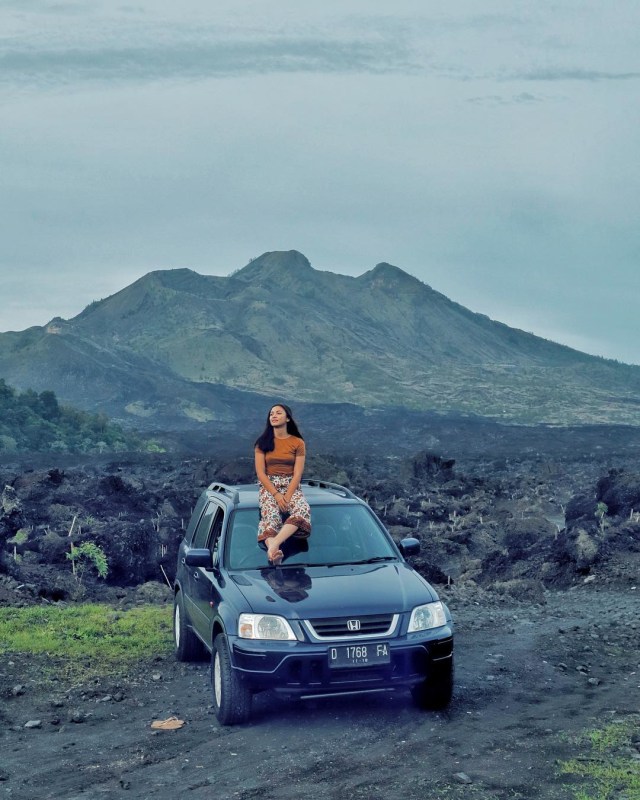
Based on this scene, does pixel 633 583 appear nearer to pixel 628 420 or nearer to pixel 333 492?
pixel 333 492

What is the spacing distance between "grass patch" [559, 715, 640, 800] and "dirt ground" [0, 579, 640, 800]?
0.36 ft

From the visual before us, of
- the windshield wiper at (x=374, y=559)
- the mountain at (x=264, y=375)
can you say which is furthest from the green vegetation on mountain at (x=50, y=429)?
the windshield wiper at (x=374, y=559)

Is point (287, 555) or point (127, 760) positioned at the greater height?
point (287, 555)

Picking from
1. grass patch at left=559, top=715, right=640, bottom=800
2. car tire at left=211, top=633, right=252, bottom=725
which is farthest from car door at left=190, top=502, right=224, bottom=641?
grass patch at left=559, top=715, right=640, bottom=800

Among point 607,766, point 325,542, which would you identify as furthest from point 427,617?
point 607,766

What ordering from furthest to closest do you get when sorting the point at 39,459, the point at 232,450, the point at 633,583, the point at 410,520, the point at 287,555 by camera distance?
the point at 232,450 < the point at 39,459 < the point at 410,520 < the point at 633,583 < the point at 287,555

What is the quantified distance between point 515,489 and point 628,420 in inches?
3488

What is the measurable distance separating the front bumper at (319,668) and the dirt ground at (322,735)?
399 mm

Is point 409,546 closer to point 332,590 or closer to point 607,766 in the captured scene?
point 332,590

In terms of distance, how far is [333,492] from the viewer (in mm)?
10195

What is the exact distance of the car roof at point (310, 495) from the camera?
9688 millimetres

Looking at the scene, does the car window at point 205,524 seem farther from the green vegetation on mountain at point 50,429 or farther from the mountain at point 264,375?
the mountain at point 264,375

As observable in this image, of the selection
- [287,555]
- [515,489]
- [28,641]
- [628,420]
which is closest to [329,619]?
[287,555]

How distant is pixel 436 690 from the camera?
27.4 feet
